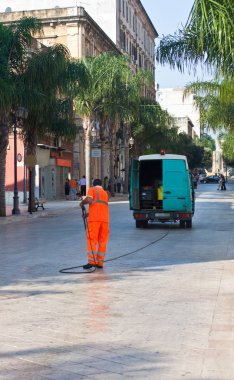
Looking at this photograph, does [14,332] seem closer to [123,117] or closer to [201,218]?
[201,218]

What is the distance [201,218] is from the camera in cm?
2477

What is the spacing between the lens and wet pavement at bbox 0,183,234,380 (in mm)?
5219

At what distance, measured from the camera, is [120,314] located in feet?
23.9

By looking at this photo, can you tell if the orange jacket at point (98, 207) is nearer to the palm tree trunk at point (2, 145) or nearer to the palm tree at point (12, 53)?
the palm tree at point (12, 53)

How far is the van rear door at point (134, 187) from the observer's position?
2009cm

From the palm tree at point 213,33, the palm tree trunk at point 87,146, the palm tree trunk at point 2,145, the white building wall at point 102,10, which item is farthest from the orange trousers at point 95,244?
the white building wall at point 102,10

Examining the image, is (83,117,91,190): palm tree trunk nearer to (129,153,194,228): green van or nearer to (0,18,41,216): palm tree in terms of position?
(0,18,41,216): palm tree

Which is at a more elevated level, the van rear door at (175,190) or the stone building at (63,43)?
the stone building at (63,43)

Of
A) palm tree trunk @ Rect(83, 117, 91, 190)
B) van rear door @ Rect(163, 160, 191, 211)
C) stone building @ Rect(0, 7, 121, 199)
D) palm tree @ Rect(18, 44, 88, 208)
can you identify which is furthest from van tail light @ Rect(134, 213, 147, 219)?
stone building @ Rect(0, 7, 121, 199)

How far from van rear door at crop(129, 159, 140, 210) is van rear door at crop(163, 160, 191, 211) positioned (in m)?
0.94

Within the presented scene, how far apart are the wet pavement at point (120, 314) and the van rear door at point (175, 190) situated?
194 inches

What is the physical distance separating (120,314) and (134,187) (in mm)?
13004

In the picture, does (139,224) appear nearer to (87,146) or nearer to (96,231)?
(96,231)

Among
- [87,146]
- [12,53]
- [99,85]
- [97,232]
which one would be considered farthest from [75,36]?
[97,232]
